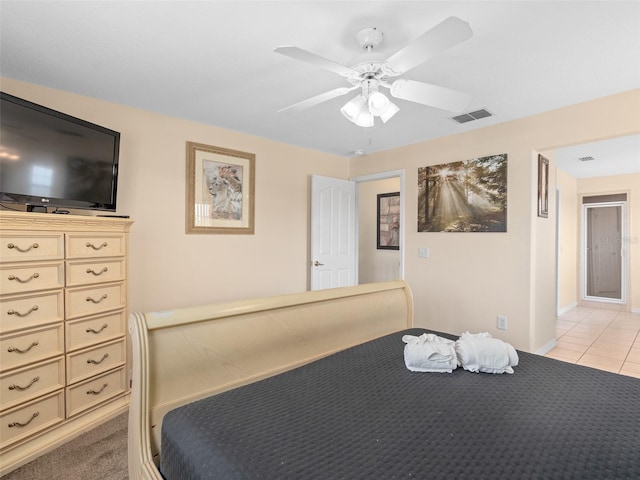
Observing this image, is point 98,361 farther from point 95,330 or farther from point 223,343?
point 223,343

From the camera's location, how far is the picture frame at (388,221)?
17.5ft

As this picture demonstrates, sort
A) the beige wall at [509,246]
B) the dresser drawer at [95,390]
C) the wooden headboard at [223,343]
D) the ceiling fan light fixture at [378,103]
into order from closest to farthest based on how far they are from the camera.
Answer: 1. the wooden headboard at [223,343]
2. the ceiling fan light fixture at [378,103]
3. the dresser drawer at [95,390]
4. the beige wall at [509,246]

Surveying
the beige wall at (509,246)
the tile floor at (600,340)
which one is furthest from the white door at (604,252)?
the beige wall at (509,246)

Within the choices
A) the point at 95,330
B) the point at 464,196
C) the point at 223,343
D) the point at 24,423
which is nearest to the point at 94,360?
the point at 95,330

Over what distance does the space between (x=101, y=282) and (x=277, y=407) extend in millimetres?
1729

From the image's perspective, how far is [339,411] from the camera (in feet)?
3.97

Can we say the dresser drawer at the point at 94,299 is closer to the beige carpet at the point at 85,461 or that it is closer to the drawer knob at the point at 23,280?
the drawer knob at the point at 23,280

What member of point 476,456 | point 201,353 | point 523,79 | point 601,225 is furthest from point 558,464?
point 601,225

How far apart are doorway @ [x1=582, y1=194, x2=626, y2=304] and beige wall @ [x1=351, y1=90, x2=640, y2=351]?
3118 mm

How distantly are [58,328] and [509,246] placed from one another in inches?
144

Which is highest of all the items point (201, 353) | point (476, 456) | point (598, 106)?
point (598, 106)

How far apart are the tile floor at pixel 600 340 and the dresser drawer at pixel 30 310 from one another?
427cm

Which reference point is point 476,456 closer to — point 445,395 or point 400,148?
point 445,395

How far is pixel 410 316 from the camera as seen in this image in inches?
101
